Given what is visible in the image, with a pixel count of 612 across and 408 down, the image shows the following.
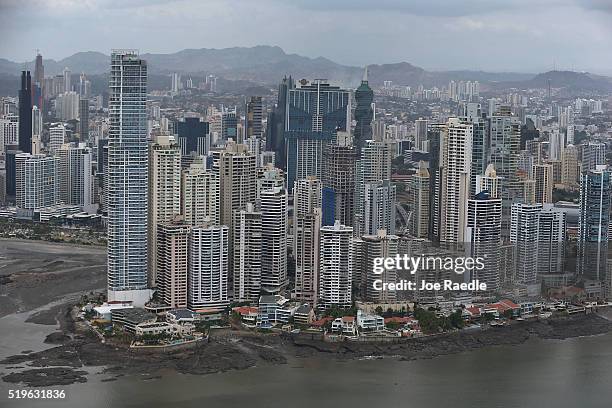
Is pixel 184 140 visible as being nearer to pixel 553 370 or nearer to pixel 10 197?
pixel 10 197

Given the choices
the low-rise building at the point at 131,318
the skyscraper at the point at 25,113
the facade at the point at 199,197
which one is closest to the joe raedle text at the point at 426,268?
the facade at the point at 199,197

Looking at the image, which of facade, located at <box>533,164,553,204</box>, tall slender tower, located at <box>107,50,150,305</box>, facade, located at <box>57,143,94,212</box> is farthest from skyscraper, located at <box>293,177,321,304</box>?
facade, located at <box>57,143,94,212</box>

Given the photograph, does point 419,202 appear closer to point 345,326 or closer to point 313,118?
point 345,326

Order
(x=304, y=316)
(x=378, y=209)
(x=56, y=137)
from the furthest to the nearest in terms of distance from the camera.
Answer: (x=56, y=137) → (x=378, y=209) → (x=304, y=316)

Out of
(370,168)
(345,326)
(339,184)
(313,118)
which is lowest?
(345,326)

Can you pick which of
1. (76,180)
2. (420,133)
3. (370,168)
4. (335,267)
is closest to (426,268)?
(335,267)
